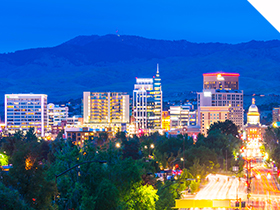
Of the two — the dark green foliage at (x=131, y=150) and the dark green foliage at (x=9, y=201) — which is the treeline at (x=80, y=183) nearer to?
the dark green foliage at (x=9, y=201)

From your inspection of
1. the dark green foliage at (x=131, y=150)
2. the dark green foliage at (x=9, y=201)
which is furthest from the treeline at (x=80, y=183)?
the dark green foliage at (x=131, y=150)

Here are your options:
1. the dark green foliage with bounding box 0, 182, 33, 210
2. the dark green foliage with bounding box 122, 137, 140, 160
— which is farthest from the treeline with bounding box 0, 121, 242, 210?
the dark green foliage with bounding box 122, 137, 140, 160

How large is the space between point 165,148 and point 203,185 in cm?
3072

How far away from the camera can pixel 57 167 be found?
4119 centimetres

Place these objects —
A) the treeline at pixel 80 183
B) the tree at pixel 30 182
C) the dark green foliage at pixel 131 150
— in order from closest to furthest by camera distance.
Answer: the tree at pixel 30 182 < the treeline at pixel 80 183 < the dark green foliage at pixel 131 150

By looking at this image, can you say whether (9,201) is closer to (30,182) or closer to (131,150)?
(30,182)

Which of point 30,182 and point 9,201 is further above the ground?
point 30,182

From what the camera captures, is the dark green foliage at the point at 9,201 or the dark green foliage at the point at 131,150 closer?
the dark green foliage at the point at 9,201

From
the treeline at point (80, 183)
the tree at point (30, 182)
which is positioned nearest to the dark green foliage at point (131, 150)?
the treeline at point (80, 183)

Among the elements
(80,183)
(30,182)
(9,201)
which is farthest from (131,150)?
(9,201)

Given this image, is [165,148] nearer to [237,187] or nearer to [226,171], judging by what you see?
[226,171]

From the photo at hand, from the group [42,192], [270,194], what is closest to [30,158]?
[42,192]

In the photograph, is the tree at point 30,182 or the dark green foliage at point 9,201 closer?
the dark green foliage at point 9,201

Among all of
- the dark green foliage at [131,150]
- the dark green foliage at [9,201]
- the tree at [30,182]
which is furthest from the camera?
the dark green foliage at [131,150]
